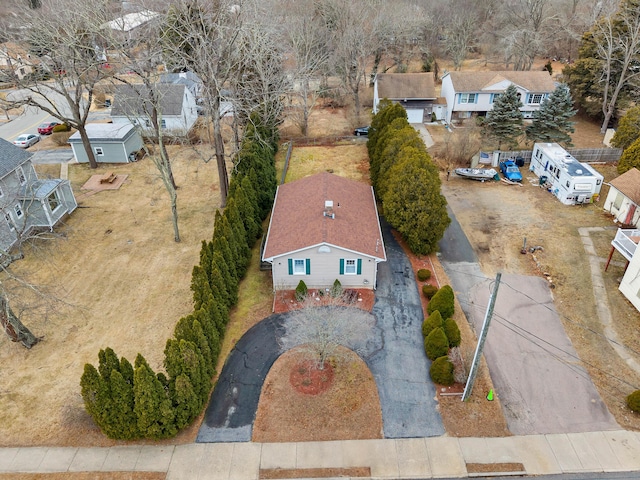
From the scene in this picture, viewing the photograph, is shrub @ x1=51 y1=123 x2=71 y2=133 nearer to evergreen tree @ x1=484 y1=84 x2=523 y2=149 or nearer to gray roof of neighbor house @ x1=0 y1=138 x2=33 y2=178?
gray roof of neighbor house @ x1=0 y1=138 x2=33 y2=178

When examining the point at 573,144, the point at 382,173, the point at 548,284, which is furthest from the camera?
the point at 573,144

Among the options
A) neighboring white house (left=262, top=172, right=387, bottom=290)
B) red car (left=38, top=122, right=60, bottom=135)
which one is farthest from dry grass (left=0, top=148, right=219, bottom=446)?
red car (left=38, top=122, right=60, bottom=135)

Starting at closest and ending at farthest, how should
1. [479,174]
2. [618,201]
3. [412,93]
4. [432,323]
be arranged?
1. [432,323]
2. [618,201]
3. [479,174]
4. [412,93]

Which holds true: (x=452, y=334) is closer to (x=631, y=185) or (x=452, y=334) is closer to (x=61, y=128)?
(x=631, y=185)

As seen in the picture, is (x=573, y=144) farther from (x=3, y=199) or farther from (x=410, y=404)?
(x=3, y=199)

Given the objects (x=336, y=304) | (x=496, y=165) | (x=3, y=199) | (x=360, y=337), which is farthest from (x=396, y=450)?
(x=496, y=165)

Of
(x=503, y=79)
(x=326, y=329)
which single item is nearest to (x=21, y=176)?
(x=326, y=329)

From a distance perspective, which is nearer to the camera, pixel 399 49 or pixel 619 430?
pixel 619 430
